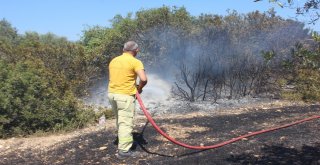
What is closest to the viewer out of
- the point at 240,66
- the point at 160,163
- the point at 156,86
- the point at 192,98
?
the point at 160,163

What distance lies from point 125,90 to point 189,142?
136cm

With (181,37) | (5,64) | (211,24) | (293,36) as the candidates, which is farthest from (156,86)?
(5,64)

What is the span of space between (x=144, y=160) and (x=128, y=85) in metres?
1.03

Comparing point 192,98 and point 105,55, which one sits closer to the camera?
point 192,98

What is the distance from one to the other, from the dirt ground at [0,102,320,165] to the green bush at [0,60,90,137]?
0.39 meters

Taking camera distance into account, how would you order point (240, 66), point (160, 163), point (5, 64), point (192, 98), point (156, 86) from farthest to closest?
point (156, 86) < point (240, 66) < point (192, 98) < point (5, 64) < point (160, 163)

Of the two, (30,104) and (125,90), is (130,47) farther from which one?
(30,104)

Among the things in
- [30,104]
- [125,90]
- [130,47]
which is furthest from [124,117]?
[30,104]

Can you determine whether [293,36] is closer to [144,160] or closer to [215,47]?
[215,47]

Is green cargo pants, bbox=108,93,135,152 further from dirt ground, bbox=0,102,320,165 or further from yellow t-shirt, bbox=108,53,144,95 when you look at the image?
dirt ground, bbox=0,102,320,165

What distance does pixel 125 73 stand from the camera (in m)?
5.65

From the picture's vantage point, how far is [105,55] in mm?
13305


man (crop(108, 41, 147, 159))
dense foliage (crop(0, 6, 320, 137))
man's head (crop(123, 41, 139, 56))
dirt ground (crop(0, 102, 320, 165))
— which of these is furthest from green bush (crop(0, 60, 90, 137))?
man's head (crop(123, 41, 139, 56))

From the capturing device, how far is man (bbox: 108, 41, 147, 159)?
564 centimetres
